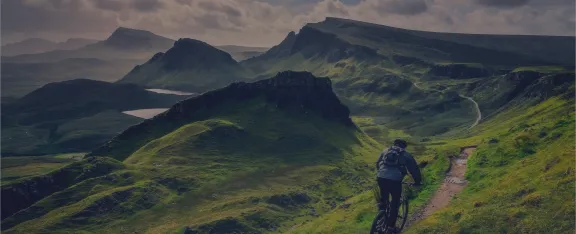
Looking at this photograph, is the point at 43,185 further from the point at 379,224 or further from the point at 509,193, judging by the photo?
the point at 379,224

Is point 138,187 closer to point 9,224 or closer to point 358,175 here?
point 9,224

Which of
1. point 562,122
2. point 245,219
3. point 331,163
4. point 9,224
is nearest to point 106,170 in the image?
point 9,224

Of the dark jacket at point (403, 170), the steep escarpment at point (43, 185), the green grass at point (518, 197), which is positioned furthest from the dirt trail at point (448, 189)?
the steep escarpment at point (43, 185)

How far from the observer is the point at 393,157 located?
2566 cm

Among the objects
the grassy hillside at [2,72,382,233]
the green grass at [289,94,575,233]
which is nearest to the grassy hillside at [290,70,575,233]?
the green grass at [289,94,575,233]

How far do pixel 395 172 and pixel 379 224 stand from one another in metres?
3.76

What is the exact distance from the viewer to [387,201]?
26.7 metres

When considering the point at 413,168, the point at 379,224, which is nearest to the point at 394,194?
the point at 413,168

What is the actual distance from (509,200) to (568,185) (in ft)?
15.7

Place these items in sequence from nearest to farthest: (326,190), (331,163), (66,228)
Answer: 1. (66,228)
2. (326,190)
3. (331,163)

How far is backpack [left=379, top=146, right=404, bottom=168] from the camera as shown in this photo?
25.6 m

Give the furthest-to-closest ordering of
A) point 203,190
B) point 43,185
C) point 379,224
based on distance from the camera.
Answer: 1. point 43,185
2. point 203,190
3. point 379,224

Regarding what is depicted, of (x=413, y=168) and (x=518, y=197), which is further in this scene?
(x=518, y=197)

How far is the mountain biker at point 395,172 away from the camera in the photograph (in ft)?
83.1
